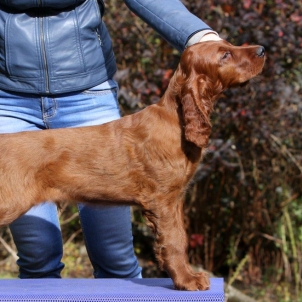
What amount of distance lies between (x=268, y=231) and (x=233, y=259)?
1.48 feet

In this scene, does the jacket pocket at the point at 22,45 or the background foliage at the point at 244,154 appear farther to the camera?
the background foliage at the point at 244,154

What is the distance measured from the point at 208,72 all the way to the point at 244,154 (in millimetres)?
2778

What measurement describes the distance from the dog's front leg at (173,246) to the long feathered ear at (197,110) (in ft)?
1.15

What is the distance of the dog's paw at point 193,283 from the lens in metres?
3.17

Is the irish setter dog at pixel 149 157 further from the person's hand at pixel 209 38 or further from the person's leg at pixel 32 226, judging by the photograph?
the person's leg at pixel 32 226

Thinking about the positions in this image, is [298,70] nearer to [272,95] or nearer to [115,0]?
[272,95]

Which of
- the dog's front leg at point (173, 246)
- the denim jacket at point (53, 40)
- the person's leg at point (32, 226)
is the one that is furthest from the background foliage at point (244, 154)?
the dog's front leg at point (173, 246)

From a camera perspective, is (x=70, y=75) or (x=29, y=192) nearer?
(x=29, y=192)

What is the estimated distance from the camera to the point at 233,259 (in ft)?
22.0

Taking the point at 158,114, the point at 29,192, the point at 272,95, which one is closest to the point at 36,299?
the point at 29,192

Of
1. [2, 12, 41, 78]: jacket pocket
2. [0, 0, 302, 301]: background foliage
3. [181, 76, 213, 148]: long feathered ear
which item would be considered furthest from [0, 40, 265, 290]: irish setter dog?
[0, 0, 302, 301]: background foliage

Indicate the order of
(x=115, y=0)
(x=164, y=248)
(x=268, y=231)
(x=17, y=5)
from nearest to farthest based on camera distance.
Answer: (x=164, y=248), (x=17, y=5), (x=115, y=0), (x=268, y=231)

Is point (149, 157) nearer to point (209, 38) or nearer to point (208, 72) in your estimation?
point (208, 72)

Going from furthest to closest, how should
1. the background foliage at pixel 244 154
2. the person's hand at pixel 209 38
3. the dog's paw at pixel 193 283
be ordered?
the background foliage at pixel 244 154 < the person's hand at pixel 209 38 < the dog's paw at pixel 193 283
